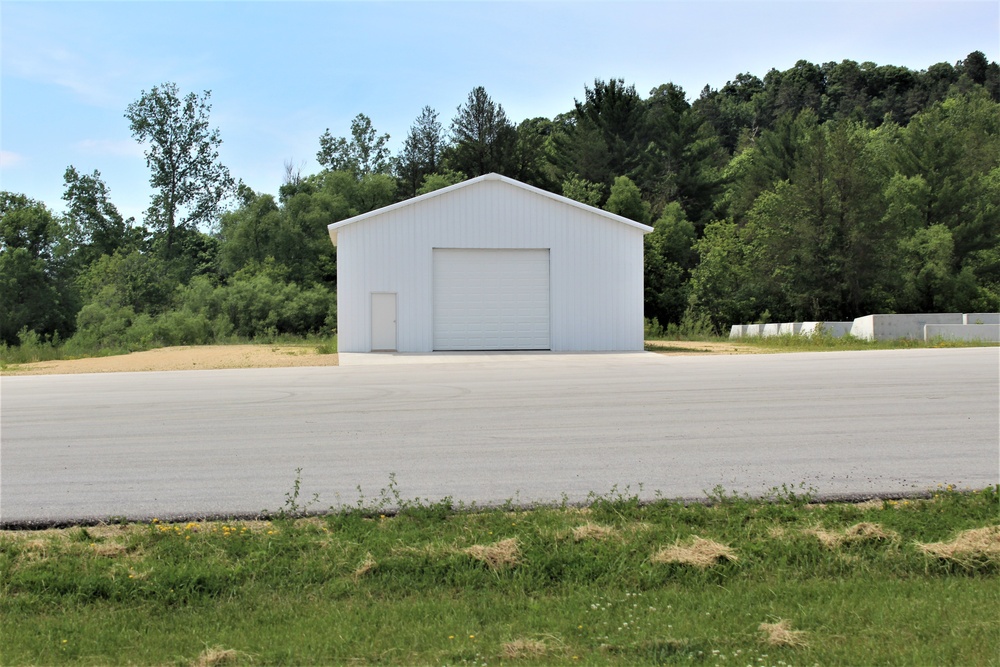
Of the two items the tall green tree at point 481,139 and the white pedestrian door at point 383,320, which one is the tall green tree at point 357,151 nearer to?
the tall green tree at point 481,139

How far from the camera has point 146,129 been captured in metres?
58.5

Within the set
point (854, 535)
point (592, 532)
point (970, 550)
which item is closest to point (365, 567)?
point (592, 532)

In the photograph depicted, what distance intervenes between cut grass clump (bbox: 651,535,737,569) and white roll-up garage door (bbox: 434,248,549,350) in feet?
65.0

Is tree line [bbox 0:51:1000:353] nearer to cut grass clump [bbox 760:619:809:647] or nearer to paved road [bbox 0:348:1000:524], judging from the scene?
paved road [bbox 0:348:1000:524]

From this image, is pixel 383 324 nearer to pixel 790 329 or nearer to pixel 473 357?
pixel 473 357

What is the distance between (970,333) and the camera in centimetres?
2789

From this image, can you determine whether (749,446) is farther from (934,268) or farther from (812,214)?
(934,268)

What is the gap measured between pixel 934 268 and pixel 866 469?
35.2 meters

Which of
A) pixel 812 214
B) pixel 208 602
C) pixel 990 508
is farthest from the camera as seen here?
pixel 812 214

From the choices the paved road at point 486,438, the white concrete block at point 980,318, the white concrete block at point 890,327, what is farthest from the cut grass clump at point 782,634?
the white concrete block at point 980,318

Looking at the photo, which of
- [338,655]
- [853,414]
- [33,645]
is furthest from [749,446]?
[33,645]

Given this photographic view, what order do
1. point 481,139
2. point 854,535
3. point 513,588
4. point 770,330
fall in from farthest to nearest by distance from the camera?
point 481,139, point 770,330, point 854,535, point 513,588

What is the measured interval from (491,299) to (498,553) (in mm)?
20169

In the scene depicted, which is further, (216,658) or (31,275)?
(31,275)
